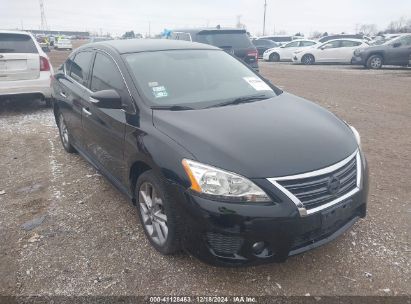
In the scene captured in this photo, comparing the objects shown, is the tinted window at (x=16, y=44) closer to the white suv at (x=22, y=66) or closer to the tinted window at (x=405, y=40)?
the white suv at (x=22, y=66)

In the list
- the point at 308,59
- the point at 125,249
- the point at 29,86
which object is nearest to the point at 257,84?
the point at 125,249

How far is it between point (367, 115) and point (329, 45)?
13943 millimetres

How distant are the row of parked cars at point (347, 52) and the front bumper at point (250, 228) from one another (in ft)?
51.4

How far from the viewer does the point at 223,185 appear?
2.33m

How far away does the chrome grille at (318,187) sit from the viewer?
231 centimetres

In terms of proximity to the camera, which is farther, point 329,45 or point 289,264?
point 329,45

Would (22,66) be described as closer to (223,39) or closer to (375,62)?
(223,39)

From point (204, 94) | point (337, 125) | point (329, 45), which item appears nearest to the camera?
point (337, 125)

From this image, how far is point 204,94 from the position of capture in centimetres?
332

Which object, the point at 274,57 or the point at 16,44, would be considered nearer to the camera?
the point at 16,44

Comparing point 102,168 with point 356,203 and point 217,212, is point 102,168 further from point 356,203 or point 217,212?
point 356,203

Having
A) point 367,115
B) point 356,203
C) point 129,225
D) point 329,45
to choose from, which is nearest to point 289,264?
point 356,203

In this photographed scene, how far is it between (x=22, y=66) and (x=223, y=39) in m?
5.04

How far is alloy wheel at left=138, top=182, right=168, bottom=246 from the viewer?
9.15 feet
